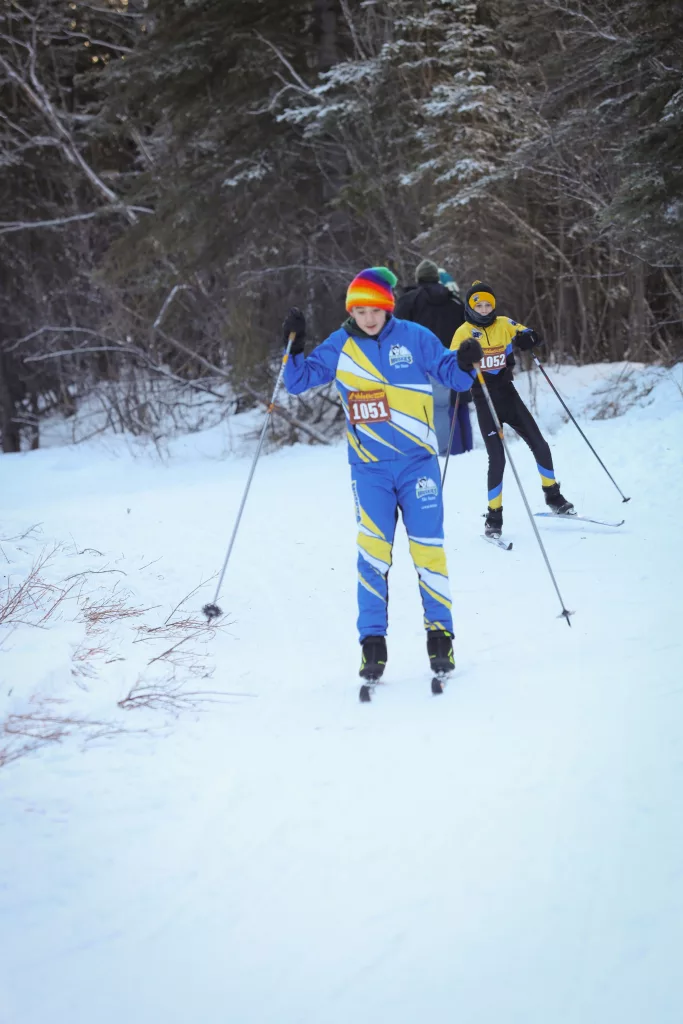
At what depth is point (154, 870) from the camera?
2.79 metres

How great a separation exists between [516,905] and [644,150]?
8.52 metres

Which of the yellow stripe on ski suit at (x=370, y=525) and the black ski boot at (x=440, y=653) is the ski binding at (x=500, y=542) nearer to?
the black ski boot at (x=440, y=653)

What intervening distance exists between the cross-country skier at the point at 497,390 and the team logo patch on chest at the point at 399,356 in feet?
9.09

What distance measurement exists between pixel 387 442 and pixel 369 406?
0.65 feet

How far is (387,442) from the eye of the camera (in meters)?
4.25

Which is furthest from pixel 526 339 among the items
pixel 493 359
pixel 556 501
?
pixel 556 501

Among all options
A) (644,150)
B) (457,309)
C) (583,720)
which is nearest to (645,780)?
(583,720)

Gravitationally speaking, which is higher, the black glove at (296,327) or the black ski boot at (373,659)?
the black glove at (296,327)

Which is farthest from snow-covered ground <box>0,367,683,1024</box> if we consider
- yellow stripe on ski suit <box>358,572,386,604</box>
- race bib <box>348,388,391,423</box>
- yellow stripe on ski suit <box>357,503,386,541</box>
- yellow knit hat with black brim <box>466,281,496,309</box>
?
yellow knit hat with black brim <box>466,281,496,309</box>

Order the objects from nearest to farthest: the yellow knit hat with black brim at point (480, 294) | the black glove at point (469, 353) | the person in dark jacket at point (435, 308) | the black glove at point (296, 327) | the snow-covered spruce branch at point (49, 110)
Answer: the black glove at point (469, 353), the black glove at point (296, 327), the yellow knit hat with black brim at point (480, 294), the person in dark jacket at point (435, 308), the snow-covered spruce branch at point (49, 110)

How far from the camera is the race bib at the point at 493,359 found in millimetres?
7078

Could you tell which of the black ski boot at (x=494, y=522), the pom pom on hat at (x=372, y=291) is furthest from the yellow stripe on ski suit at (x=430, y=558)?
the black ski boot at (x=494, y=522)

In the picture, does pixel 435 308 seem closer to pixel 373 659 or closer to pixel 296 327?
pixel 296 327

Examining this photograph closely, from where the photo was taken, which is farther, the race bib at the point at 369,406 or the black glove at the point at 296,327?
the black glove at the point at 296,327
